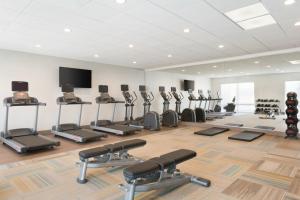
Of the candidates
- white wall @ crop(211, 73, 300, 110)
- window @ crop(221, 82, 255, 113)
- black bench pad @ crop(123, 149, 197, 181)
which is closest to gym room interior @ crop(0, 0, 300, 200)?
black bench pad @ crop(123, 149, 197, 181)

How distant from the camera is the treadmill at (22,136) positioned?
4.64 m

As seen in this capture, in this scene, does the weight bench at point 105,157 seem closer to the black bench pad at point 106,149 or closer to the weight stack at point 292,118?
the black bench pad at point 106,149

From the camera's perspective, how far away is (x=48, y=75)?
7090 millimetres

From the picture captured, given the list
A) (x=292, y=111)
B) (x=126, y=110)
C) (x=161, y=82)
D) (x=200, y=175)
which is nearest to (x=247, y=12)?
(x=200, y=175)

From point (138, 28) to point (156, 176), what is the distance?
3142 mm

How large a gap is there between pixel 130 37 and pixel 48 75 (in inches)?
150

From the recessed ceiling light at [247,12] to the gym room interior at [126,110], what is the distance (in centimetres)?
2

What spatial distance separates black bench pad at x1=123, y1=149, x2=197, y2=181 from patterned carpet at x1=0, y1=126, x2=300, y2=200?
16.2 inches

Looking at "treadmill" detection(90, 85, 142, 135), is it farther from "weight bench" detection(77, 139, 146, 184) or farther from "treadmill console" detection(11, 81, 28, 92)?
"weight bench" detection(77, 139, 146, 184)

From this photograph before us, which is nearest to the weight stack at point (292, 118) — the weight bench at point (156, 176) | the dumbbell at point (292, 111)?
the dumbbell at point (292, 111)

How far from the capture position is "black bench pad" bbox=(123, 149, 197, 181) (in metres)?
2.31

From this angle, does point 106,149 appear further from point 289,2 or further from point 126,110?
point 126,110

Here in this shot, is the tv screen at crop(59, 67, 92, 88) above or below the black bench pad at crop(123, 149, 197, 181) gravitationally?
above

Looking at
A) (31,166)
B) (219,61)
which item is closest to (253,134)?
(219,61)
